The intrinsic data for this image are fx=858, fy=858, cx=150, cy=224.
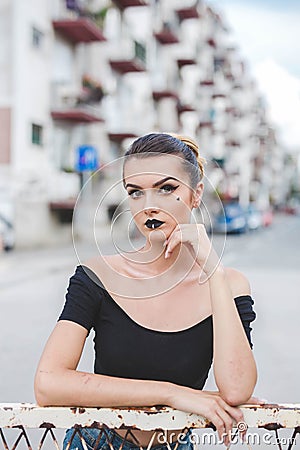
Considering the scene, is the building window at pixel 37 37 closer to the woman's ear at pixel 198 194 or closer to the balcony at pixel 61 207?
the balcony at pixel 61 207

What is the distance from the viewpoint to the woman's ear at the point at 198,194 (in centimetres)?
204

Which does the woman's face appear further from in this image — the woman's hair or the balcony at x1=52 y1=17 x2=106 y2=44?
the balcony at x1=52 y1=17 x2=106 y2=44

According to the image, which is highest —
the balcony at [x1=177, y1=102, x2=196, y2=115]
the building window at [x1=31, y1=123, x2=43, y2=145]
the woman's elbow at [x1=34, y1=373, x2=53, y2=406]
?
the woman's elbow at [x1=34, y1=373, x2=53, y2=406]

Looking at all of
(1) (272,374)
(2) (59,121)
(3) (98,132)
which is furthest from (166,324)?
(3) (98,132)

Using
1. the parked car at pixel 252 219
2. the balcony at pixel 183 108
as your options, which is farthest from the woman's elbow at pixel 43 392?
the balcony at pixel 183 108

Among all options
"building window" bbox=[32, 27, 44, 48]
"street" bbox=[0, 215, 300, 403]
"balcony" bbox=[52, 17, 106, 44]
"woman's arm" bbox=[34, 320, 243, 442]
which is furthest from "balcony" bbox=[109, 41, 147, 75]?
"woman's arm" bbox=[34, 320, 243, 442]

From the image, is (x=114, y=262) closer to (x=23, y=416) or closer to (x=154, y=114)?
(x=23, y=416)

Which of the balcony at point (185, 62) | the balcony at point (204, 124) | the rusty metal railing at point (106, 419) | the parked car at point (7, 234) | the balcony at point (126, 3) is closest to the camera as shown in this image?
the rusty metal railing at point (106, 419)

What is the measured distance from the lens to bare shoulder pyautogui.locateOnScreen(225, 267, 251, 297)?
2191 mm

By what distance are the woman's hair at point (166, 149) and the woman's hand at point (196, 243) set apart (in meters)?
0.12

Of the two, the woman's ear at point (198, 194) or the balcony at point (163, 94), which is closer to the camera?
the woman's ear at point (198, 194)

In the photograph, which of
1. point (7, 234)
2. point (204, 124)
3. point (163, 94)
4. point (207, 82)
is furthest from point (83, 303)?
point (207, 82)

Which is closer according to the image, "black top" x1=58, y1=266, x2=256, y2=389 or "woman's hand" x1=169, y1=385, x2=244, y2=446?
"woman's hand" x1=169, y1=385, x2=244, y2=446

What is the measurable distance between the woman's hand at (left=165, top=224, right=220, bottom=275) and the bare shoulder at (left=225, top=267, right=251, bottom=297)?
0.17m
